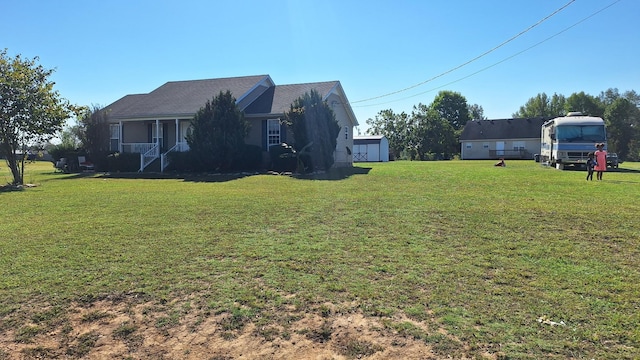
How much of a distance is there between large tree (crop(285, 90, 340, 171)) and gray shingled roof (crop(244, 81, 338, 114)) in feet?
8.32

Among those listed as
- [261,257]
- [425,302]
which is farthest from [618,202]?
[261,257]

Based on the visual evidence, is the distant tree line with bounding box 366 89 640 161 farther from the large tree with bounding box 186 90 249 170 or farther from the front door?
the large tree with bounding box 186 90 249 170

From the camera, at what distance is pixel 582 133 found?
2116 centimetres

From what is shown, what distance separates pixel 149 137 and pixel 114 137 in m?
→ 3.02

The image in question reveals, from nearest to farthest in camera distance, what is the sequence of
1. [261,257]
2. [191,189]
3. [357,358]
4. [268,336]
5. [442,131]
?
[357,358]
[268,336]
[261,257]
[191,189]
[442,131]

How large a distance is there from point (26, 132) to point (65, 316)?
613 inches

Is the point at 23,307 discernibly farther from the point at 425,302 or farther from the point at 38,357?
the point at 425,302

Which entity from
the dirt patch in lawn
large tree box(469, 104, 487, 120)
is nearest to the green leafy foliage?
the dirt patch in lawn

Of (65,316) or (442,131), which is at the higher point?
(442,131)

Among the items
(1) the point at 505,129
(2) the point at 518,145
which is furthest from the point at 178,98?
(1) the point at 505,129

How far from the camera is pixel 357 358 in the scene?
313cm

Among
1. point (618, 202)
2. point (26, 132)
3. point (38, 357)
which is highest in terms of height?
point (26, 132)

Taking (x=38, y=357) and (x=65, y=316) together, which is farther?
(x=65, y=316)

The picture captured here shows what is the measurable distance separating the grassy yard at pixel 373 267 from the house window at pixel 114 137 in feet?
58.6
